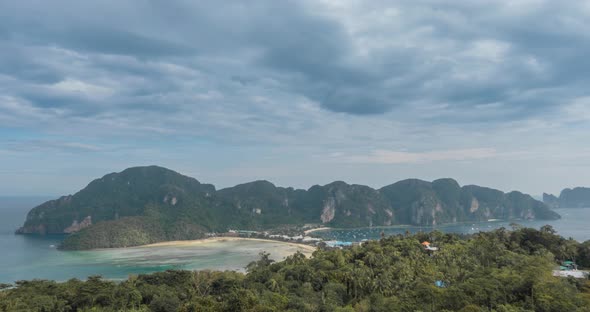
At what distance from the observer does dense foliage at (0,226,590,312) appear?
25453mm

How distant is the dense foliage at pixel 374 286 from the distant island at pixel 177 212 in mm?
88054

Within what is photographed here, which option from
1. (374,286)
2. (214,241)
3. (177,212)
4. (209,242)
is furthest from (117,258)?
(374,286)

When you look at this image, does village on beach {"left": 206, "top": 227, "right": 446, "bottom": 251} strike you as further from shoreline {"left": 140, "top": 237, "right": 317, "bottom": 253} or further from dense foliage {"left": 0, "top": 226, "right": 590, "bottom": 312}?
dense foliage {"left": 0, "top": 226, "right": 590, "bottom": 312}

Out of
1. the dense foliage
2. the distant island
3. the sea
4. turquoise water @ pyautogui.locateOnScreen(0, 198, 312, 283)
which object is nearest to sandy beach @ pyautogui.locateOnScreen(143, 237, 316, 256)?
turquoise water @ pyautogui.locateOnScreen(0, 198, 312, 283)

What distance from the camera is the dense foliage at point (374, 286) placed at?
2545cm

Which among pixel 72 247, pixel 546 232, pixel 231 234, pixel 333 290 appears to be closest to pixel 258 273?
pixel 333 290

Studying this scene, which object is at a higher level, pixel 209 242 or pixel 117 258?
pixel 117 258

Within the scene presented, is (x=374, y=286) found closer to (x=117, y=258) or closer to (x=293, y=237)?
(x=117, y=258)

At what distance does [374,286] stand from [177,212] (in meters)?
133

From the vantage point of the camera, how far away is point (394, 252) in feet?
149

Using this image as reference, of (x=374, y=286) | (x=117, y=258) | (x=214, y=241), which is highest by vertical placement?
(x=374, y=286)

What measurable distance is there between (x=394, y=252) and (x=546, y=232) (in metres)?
24.3

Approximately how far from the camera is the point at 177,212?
15375 centimetres

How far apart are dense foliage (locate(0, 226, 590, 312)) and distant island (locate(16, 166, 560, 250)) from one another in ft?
289
